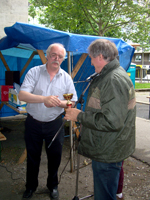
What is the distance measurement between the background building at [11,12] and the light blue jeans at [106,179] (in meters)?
6.37

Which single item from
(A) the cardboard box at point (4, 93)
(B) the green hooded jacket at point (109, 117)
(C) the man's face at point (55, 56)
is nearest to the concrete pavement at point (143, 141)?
(B) the green hooded jacket at point (109, 117)

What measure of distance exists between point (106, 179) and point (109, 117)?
23.2 inches

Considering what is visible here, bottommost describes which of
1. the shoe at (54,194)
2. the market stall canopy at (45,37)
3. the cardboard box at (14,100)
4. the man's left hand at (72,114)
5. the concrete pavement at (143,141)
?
the concrete pavement at (143,141)

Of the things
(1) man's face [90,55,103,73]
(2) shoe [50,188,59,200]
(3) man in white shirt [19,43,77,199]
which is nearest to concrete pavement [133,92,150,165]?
(2) shoe [50,188,59,200]

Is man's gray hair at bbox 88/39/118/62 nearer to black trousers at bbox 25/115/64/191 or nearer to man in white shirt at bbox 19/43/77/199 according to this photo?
man in white shirt at bbox 19/43/77/199

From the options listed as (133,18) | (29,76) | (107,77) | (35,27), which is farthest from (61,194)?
(133,18)

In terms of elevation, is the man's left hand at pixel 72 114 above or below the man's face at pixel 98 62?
below

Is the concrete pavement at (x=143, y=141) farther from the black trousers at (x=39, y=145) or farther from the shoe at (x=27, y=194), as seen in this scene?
the shoe at (x=27, y=194)

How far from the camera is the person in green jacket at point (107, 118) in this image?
1.63 m

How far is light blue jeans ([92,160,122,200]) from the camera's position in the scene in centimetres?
179

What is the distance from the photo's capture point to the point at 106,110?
1.62 m

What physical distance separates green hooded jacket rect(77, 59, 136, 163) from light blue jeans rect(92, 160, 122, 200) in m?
0.07

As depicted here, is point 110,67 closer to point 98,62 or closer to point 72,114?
point 98,62

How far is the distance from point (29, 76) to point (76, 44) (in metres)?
1.10
